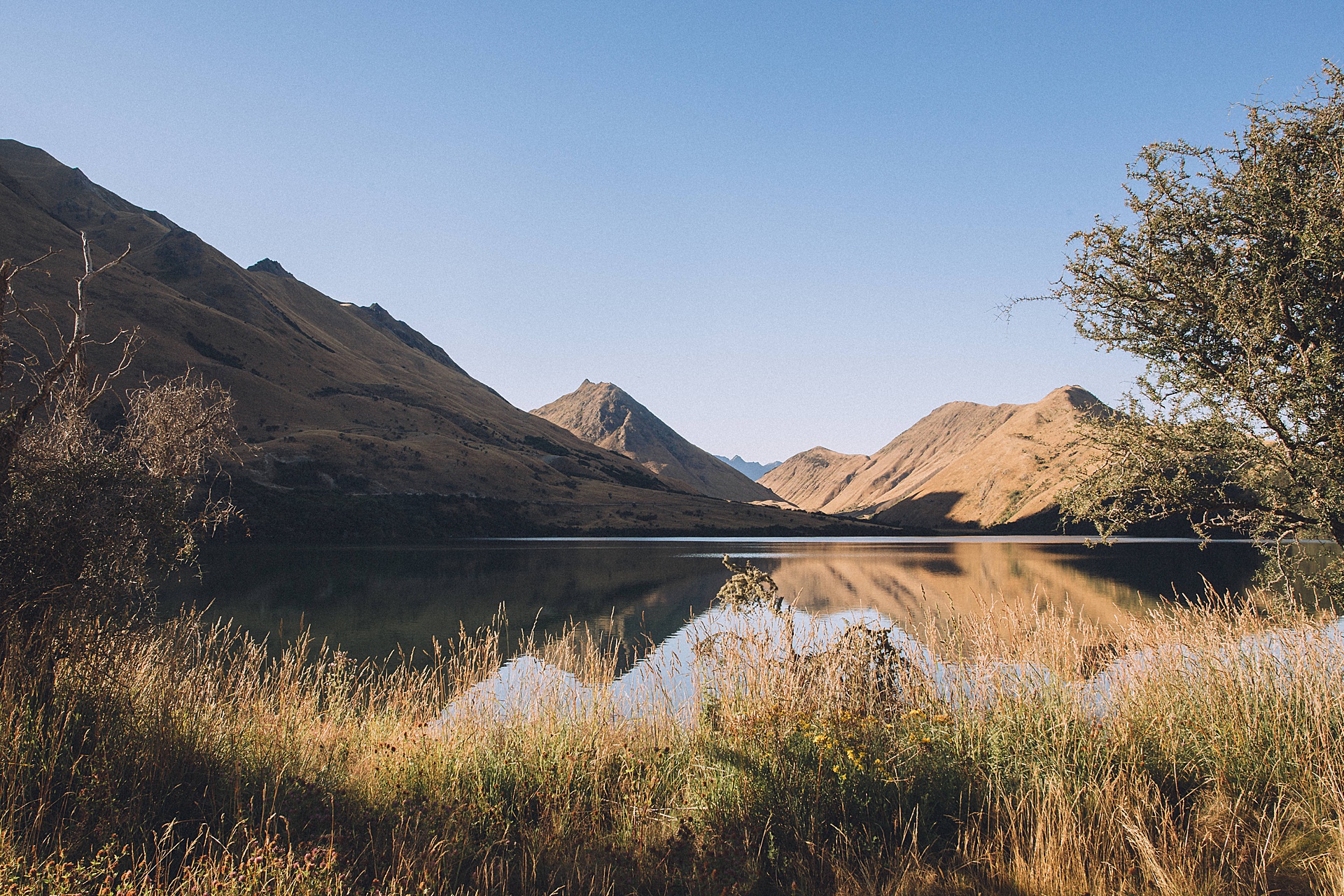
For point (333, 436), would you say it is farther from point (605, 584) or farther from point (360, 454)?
point (605, 584)

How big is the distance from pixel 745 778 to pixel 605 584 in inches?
1597

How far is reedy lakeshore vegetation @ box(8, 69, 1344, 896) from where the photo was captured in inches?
210

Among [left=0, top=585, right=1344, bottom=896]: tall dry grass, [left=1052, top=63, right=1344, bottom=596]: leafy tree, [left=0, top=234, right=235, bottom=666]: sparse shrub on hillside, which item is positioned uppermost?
[left=1052, top=63, right=1344, bottom=596]: leafy tree

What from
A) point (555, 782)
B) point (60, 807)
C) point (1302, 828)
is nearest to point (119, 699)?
point (60, 807)

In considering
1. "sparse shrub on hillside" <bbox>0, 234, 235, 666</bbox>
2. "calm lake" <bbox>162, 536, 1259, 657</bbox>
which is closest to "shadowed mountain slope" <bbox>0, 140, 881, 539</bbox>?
"calm lake" <bbox>162, 536, 1259, 657</bbox>

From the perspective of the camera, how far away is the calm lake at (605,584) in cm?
2980

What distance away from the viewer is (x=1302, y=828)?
5977 mm

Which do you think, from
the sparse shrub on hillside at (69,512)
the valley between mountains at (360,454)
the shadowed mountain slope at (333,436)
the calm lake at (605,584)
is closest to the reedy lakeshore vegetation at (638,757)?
the sparse shrub on hillside at (69,512)

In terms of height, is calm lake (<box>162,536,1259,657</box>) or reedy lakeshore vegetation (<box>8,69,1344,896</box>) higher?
reedy lakeshore vegetation (<box>8,69,1344,896</box>)

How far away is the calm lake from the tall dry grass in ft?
10.4

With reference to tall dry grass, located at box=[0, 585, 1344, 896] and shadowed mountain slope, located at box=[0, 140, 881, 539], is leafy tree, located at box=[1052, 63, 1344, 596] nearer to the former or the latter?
tall dry grass, located at box=[0, 585, 1344, 896]

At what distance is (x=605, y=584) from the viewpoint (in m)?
46.3

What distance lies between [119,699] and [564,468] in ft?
526

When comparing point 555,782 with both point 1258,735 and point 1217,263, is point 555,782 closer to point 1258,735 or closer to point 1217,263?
point 1258,735
